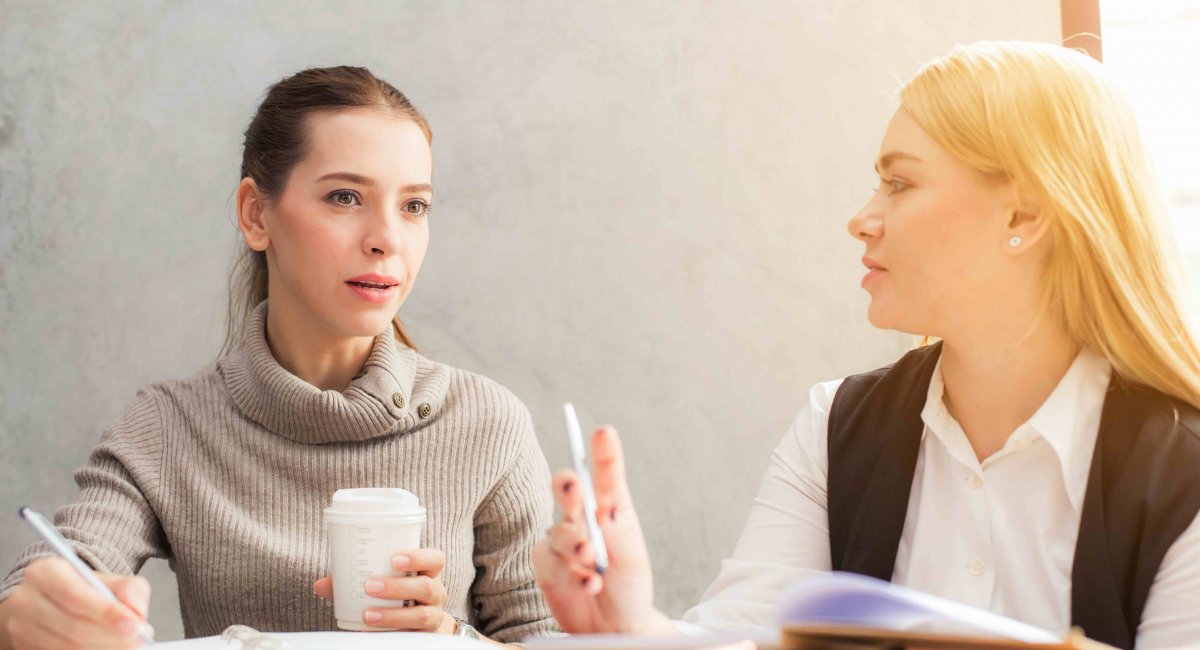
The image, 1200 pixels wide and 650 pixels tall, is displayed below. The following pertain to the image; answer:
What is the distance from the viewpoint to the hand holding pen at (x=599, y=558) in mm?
994

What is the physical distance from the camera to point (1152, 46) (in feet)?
7.11

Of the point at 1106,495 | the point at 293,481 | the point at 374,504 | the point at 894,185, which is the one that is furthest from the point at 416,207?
the point at 1106,495

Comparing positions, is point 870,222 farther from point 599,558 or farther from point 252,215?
point 252,215

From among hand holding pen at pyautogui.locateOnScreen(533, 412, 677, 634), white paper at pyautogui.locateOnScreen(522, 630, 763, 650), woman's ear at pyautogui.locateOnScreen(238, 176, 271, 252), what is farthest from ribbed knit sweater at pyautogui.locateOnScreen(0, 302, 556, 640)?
white paper at pyautogui.locateOnScreen(522, 630, 763, 650)

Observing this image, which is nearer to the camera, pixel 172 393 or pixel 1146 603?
pixel 1146 603

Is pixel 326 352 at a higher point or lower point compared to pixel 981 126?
lower

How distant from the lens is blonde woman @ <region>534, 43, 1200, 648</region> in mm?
1254

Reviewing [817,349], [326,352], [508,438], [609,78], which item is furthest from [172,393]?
[817,349]

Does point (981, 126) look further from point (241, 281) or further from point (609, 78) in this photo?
point (241, 281)

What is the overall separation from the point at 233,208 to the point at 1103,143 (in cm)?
160

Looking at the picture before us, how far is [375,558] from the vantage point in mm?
1231

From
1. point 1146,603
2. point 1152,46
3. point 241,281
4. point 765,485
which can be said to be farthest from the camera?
point 1152,46

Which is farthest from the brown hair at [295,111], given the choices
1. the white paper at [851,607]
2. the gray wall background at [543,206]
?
the white paper at [851,607]

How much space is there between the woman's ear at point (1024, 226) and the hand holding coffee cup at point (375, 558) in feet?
2.61
